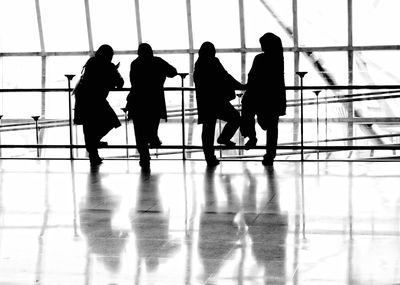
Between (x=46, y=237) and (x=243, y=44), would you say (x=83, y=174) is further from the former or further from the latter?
(x=243, y=44)

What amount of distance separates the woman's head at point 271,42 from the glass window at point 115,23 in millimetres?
8656

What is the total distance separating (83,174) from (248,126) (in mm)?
1761

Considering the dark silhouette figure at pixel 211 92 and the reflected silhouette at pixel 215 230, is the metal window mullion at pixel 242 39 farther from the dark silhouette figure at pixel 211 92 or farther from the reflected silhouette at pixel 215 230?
the reflected silhouette at pixel 215 230

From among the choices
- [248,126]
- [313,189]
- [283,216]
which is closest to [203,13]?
[248,126]

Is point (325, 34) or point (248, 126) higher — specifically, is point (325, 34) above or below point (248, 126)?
above

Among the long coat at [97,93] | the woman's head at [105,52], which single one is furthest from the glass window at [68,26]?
the woman's head at [105,52]

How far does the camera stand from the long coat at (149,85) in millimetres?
8086

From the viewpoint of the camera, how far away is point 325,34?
15.5 metres

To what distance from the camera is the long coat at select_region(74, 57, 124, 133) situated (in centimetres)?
838

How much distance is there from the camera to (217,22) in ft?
53.1

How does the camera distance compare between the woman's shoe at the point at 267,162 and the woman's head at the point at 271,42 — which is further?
the woman's shoe at the point at 267,162

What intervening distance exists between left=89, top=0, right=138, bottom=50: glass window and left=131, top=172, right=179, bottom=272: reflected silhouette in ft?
32.1

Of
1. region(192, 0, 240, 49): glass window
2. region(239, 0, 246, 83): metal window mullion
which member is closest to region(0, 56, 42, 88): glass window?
region(192, 0, 240, 49): glass window

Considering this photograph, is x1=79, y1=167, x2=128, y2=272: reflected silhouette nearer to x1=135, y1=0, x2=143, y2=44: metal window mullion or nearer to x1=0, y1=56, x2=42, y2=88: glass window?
x1=135, y1=0, x2=143, y2=44: metal window mullion
